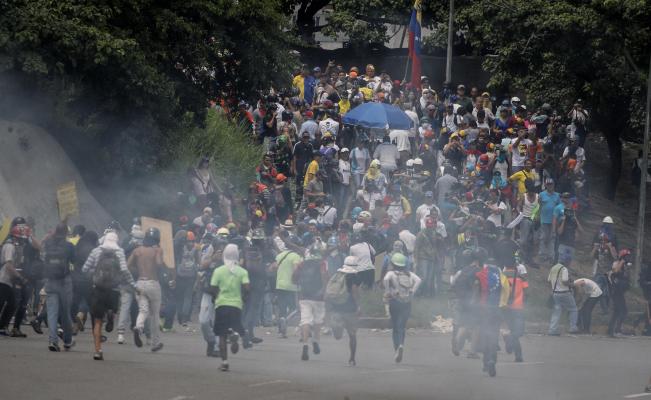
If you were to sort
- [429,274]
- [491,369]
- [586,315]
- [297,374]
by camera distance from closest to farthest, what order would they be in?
[297,374] → [491,369] → [429,274] → [586,315]

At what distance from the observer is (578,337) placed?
82.7ft

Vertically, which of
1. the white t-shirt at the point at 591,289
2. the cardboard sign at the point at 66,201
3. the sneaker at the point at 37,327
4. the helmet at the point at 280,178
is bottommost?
the sneaker at the point at 37,327

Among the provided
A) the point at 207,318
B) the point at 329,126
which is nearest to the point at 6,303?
the point at 207,318

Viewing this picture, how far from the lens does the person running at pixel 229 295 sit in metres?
16.4

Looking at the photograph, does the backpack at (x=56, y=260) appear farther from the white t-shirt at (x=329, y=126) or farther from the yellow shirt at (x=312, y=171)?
the white t-shirt at (x=329, y=126)

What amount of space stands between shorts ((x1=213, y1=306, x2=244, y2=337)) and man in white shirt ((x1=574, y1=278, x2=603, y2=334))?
1074 cm

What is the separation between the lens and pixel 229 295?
651 inches

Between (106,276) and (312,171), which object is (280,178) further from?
(106,276)

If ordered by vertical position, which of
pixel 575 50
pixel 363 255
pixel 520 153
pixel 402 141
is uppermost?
pixel 575 50

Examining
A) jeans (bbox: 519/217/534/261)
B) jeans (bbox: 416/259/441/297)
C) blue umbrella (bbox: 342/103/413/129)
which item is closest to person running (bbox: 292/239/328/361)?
jeans (bbox: 416/259/441/297)

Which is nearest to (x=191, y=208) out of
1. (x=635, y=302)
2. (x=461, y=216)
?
(x=461, y=216)

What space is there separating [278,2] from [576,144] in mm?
8668

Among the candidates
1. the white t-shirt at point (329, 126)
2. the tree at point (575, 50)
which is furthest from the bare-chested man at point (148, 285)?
the tree at point (575, 50)

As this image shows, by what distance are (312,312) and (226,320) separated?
2.61 metres
